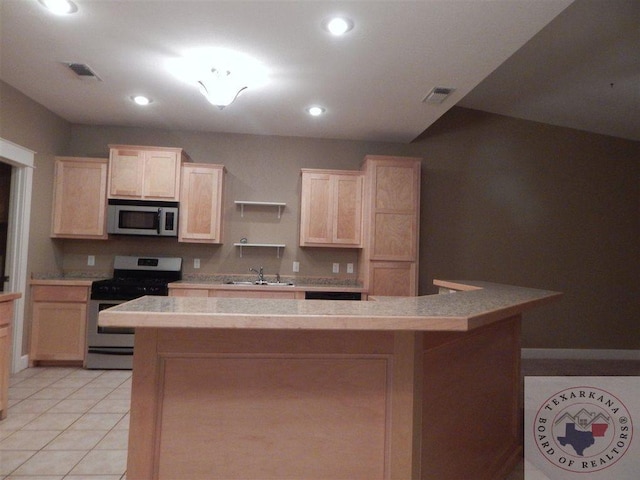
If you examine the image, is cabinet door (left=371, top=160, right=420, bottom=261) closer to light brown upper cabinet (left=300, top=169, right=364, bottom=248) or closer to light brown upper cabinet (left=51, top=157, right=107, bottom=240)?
light brown upper cabinet (left=300, top=169, right=364, bottom=248)

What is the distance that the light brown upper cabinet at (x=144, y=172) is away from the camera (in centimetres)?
415

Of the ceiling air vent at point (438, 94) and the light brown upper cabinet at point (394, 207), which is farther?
the light brown upper cabinet at point (394, 207)

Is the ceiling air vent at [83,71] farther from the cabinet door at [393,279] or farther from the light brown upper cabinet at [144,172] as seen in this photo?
the cabinet door at [393,279]

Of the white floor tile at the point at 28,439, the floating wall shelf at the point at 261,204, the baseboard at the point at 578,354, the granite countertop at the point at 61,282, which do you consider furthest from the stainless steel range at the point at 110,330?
the baseboard at the point at 578,354

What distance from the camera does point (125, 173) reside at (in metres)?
4.17

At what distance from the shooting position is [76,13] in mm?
2377

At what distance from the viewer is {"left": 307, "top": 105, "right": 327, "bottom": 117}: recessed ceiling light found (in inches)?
150

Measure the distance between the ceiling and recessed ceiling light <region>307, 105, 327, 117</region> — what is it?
0.22 ft

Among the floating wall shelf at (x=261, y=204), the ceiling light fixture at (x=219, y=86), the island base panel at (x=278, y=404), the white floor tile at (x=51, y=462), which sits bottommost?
the white floor tile at (x=51, y=462)

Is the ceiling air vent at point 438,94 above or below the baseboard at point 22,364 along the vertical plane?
above

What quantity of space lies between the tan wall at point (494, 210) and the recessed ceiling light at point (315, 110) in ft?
2.69

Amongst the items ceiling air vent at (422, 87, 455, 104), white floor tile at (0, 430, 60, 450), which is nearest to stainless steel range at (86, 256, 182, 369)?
white floor tile at (0, 430, 60, 450)

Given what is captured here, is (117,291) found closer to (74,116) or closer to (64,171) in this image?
(64,171)

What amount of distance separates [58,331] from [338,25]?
3.94 metres
